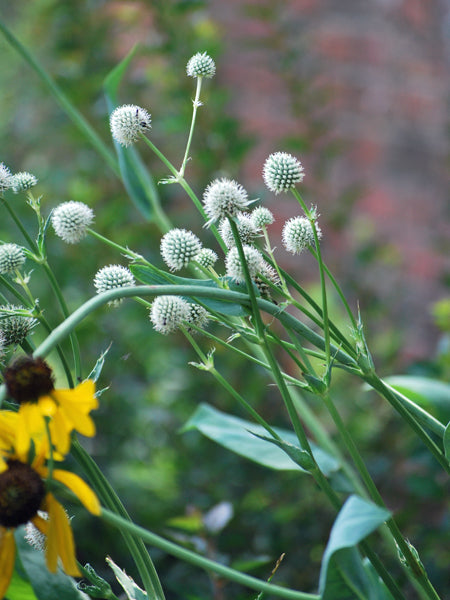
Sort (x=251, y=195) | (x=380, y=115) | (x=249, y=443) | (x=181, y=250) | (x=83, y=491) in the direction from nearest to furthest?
(x=83, y=491), (x=181, y=250), (x=249, y=443), (x=251, y=195), (x=380, y=115)

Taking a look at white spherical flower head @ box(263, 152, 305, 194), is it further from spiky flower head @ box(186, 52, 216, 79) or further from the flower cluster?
the flower cluster

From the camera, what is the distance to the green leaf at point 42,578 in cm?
30

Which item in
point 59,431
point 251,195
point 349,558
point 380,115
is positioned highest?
point 380,115

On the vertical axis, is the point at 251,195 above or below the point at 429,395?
above

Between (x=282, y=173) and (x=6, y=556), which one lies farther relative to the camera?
(x=282, y=173)

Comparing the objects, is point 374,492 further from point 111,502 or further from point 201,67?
point 201,67

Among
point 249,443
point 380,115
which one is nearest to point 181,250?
point 249,443

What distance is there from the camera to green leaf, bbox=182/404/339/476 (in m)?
0.53

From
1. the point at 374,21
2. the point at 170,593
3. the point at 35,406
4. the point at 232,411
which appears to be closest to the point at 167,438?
the point at 232,411

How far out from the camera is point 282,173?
398 mm

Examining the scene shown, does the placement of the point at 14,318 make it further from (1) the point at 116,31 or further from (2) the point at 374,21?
(2) the point at 374,21

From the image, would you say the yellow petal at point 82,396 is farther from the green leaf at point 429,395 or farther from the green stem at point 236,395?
the green leaf at point 429,395

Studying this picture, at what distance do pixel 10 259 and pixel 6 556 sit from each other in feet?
0.58

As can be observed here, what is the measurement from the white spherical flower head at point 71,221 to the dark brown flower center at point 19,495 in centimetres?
15
